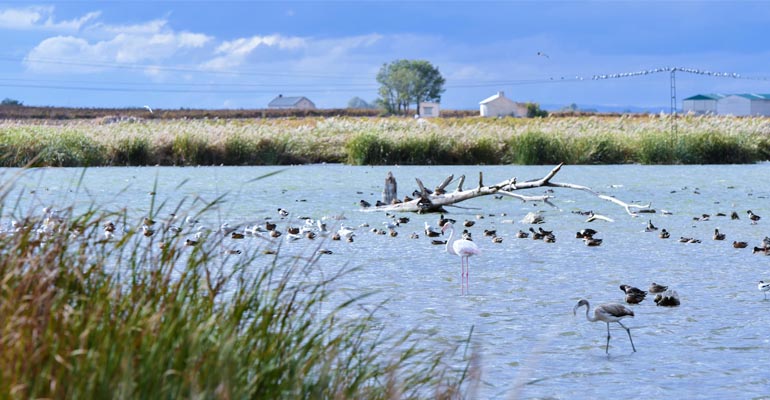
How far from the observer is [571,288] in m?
10.7

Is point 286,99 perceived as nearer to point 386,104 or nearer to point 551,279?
point 386,104

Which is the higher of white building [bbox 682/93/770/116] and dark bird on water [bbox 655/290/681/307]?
white building [bbox 682/93/770/116]

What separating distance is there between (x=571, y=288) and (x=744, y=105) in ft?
407

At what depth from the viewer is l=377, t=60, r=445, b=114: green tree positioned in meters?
140

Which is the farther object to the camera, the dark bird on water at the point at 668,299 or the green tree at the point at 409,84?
the green tree at the point at 409,84

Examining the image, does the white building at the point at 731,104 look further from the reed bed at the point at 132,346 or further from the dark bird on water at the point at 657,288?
the reed bed at the point at 132,346

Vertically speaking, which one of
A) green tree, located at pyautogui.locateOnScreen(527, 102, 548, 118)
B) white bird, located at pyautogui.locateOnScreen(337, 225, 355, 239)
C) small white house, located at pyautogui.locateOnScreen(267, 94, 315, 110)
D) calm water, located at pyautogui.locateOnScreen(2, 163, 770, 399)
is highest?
small white house, located at pyautogui.locateOnScreen(267, 94, 315, 110)

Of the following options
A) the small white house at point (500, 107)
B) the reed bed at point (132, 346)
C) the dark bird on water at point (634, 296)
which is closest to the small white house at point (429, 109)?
the small white house at point (500, 107)

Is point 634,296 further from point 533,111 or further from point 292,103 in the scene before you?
point 292,103

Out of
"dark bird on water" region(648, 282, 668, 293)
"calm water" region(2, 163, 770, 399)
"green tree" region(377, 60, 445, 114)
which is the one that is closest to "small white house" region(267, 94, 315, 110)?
"green tree" region(377, 60, 445, 114)

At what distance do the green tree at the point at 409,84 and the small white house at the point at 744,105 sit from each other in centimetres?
3786

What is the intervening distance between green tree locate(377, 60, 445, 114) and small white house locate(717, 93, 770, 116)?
37.9m

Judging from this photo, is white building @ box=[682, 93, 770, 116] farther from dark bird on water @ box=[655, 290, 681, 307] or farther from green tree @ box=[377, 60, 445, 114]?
dark bird on water @ box=[655, 290, 681, 307]

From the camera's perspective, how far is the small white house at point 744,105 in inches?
4953
